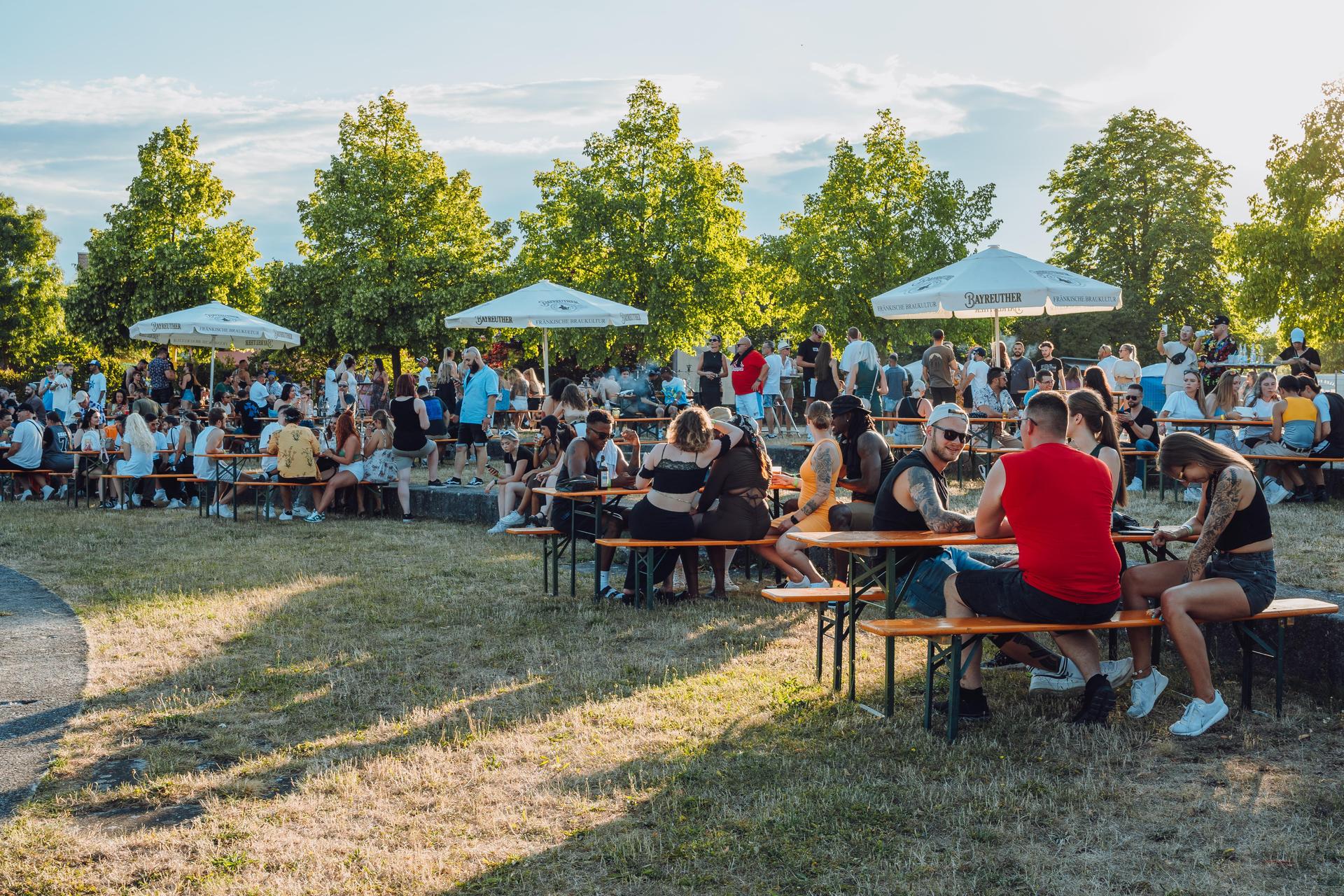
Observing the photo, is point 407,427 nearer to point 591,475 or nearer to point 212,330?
point 591,475

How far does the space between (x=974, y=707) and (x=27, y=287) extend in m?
59.0

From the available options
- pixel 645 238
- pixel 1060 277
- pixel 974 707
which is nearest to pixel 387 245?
pixel 645 238

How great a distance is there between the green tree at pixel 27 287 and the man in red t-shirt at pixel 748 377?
43.9m

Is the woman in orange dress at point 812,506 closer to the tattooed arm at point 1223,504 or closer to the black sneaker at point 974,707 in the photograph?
the black sneaker at point 974,707

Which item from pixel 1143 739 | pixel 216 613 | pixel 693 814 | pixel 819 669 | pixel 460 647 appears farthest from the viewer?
pixel 216 613

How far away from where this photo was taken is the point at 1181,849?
3.85 metres

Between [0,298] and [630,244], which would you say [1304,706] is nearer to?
[630,244]

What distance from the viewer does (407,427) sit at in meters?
14.4

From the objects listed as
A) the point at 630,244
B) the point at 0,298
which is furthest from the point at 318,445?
the point at 0,298

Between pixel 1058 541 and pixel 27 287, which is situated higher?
pixel 27 287

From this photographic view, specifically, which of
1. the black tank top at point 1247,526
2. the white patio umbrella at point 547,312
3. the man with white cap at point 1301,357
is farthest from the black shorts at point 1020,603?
the white patio umbrella at point 547,312

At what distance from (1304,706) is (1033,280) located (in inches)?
372

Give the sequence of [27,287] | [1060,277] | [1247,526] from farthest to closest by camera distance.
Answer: [27,287] → [1060,277] → [1247,526]

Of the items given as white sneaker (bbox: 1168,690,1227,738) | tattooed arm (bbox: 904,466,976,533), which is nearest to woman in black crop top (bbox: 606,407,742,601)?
tattooed arm (bbox: 904,466,976,533)
